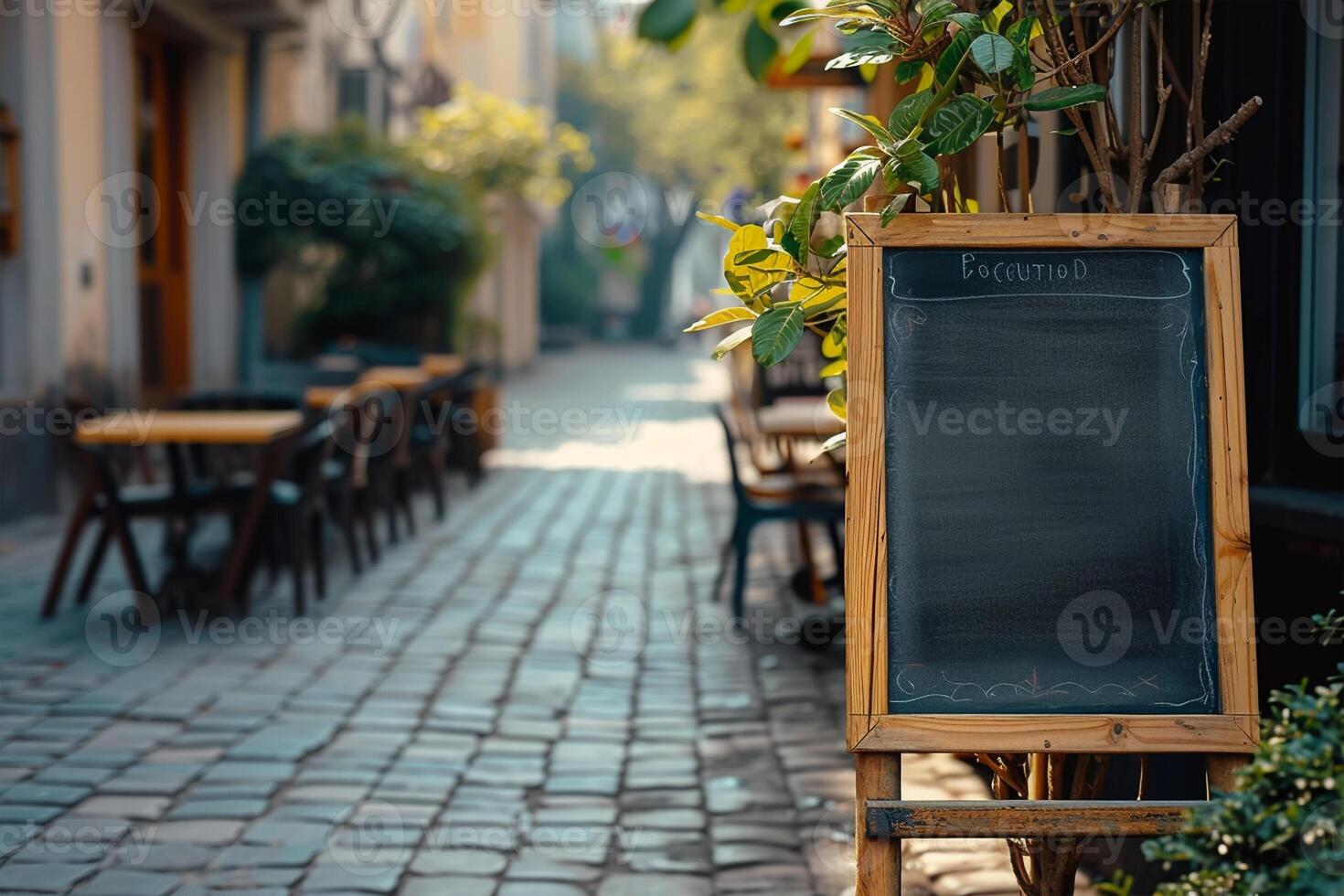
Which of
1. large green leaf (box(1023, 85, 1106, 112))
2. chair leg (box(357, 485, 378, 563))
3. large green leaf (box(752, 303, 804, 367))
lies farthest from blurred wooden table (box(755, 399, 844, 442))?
large green leaf (box(1023, 85, 1106, 112))

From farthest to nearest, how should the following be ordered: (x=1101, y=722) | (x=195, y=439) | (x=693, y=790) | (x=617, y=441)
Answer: (x=617, y=441) → (x=195, y=439) → (x=693, y=790) → (x=1101, y=722)

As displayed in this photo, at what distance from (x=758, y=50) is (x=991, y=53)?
2596 mm

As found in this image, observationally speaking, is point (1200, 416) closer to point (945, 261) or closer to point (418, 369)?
point (945, 261)

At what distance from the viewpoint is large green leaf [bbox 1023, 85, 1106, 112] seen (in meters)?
2.68

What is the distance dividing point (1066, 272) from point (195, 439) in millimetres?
4823

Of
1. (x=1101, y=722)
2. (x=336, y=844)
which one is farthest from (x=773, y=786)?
(x=1101, y=722)

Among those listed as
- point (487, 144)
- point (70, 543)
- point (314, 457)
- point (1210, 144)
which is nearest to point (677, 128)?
point (487, 144)

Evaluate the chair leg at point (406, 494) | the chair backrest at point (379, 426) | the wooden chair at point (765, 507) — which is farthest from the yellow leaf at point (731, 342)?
the chair leg at point (406, 494)

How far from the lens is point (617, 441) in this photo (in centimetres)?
1719

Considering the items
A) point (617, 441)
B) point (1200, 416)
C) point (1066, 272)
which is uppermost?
point (1066, 272)

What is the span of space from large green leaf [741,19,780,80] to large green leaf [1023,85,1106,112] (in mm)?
2429

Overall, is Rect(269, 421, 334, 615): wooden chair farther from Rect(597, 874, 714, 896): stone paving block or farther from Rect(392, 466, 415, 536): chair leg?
Rect(597, 874, 714, 896): stone paving block

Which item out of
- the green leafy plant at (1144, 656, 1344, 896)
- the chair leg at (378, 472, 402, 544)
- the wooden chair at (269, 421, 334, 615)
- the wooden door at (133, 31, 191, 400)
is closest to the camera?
the green leafy plant at (1144, 656, 1344, 896)

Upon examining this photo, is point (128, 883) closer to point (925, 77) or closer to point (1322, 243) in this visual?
point (925, 77)
